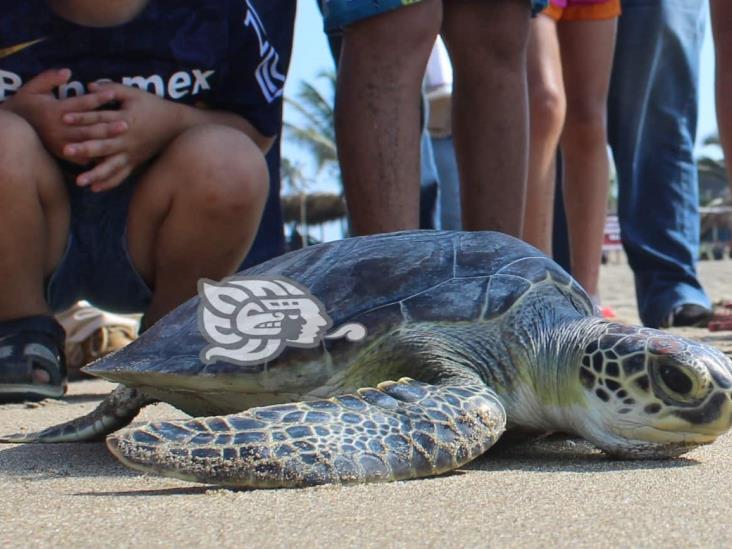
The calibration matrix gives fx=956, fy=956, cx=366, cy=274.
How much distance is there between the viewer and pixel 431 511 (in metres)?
0.92

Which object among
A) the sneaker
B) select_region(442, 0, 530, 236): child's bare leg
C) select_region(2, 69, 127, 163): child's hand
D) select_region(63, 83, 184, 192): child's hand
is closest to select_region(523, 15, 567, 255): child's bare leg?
select_region(442, 0, 530, 236): child's bare leg

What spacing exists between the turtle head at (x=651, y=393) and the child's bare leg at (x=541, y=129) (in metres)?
1.33

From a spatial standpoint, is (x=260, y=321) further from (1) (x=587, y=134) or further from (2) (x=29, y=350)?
(1) (x=587, y=134)

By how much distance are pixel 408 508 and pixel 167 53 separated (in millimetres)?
1424

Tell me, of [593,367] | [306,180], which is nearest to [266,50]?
[593,367]

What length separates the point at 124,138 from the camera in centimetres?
197

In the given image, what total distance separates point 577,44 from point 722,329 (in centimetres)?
98

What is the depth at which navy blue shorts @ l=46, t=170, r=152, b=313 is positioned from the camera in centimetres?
212

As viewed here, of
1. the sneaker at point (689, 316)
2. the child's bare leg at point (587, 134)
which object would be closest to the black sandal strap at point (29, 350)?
the child's bare leg at point (587, 134)

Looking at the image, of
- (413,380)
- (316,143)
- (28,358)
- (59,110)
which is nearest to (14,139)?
(59,110)

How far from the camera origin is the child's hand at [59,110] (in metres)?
1.94

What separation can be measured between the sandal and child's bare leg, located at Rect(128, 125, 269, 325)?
0.82 ft

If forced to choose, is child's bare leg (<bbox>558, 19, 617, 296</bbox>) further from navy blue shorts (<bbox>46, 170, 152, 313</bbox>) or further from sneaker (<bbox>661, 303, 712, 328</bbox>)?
navy blue shorts (<bbox>46, 170, 152, 313</bbox>)

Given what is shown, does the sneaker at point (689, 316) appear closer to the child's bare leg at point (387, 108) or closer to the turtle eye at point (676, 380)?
the child's bare leg at point (387, 108)
